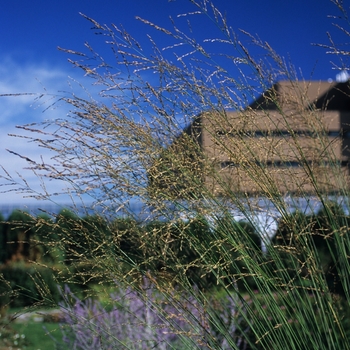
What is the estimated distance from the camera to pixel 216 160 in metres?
2.40

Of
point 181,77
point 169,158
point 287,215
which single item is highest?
point 181,77

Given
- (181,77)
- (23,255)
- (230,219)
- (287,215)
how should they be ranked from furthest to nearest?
(23,255)
(181,77)
(230,219)
(287,215)

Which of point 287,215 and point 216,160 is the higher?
point 216,160

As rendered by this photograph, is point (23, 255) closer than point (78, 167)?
No

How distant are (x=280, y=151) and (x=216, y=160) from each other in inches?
12.4

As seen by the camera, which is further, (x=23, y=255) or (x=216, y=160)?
(x=23, y=255)

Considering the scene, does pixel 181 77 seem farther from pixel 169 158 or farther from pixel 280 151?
pixel 280 151

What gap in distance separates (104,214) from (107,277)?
368mm

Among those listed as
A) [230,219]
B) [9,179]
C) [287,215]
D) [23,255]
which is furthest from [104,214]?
[23,255]

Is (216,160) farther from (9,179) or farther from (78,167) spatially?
(9,179)

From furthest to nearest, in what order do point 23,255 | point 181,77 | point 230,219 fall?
point 23,255, point 181,77, point 230,219

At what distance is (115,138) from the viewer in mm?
2262

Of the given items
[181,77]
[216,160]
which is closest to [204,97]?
[181,77]

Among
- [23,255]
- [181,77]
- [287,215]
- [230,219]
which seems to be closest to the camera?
[287,215]
